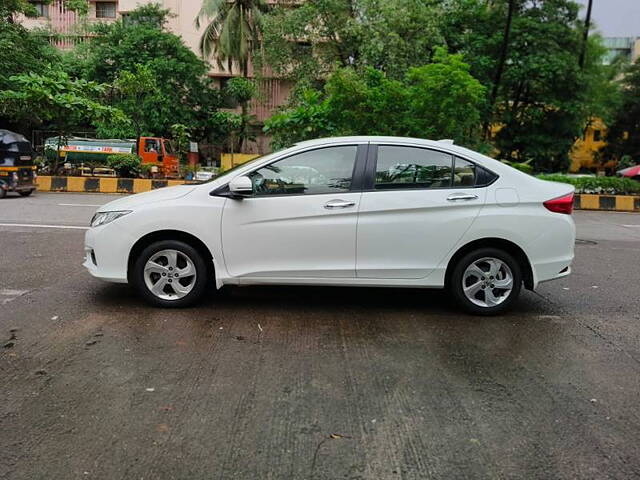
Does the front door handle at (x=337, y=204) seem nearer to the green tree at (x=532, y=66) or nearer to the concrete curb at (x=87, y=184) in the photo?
the concrete curb at (x=87, y=184)

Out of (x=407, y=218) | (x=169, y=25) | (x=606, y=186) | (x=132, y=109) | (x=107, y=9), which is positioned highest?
(x=107, y=9)

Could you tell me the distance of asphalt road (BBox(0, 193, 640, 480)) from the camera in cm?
289

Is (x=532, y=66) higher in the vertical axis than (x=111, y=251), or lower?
higher

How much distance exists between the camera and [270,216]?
529cm

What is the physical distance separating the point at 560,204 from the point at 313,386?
10.1 ft

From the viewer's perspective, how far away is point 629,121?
44.6 metres

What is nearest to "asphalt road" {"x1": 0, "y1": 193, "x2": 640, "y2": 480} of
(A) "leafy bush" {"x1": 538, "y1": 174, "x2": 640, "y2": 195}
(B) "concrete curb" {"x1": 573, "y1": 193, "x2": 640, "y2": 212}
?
(B) "concrete curb" {"x1": 573, "y1": 193, "x2": 640, "y2": 212}

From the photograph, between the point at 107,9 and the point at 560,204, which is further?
the point at 107,9

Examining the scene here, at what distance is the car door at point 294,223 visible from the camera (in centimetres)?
529

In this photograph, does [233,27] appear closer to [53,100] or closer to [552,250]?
[53,100]

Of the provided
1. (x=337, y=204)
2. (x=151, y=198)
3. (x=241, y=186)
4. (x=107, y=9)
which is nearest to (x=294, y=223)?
(x=337, y=204)

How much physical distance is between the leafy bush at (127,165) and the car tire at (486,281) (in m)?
18.0

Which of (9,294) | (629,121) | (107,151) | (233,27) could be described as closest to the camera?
(9,294)

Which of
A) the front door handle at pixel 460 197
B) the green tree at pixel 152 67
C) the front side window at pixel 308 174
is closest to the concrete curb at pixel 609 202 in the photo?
the front door handle at pixel 460 197
